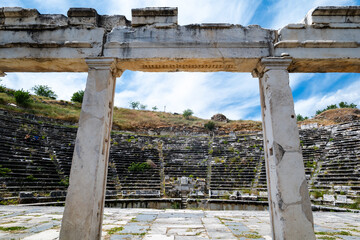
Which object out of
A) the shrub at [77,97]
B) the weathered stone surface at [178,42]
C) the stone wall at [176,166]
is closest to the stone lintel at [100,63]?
the weathered stone surface at [178,42]

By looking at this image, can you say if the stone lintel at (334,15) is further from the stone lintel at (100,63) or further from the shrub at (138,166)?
the shrub at (138,166)

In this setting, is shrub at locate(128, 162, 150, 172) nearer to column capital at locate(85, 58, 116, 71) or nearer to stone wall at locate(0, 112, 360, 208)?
stone wall at locate(0, 112, 360, 208)

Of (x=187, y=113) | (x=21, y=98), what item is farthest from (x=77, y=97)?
(x=187, y=113)

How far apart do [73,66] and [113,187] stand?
10.0 metres

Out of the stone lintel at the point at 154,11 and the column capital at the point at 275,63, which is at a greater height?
the stone lintel at the point at 154,11

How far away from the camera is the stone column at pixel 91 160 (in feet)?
9.45

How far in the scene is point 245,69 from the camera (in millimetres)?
3879

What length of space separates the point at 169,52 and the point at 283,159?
242cm

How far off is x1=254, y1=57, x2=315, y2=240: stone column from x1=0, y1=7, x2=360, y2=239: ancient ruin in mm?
15

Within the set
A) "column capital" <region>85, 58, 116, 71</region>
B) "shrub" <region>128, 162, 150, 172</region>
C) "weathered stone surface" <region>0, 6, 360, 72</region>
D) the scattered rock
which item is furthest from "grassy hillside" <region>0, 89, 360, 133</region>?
"column capital" <region>85, 58, 116, 71</region>

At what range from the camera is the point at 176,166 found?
15961mm

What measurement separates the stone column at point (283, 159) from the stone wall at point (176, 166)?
→ 801 cm

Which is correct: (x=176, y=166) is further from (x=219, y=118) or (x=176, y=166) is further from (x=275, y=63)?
(x=219, y=118)

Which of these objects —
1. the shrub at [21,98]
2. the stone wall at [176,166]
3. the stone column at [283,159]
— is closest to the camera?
the stone column at [283,159]
